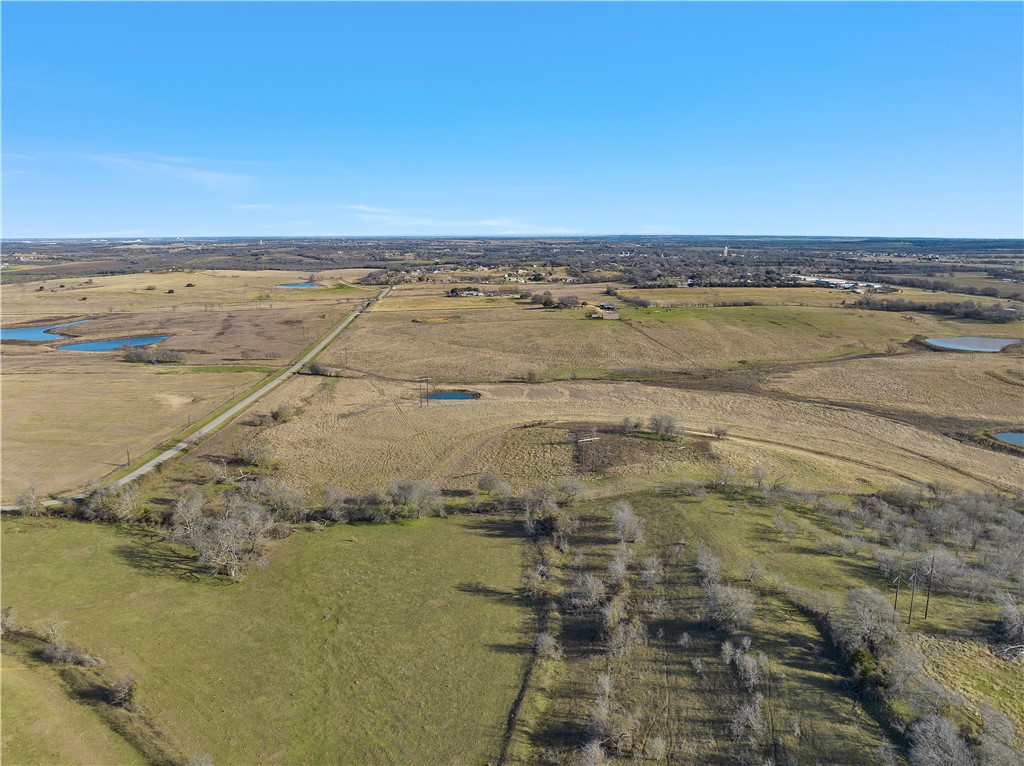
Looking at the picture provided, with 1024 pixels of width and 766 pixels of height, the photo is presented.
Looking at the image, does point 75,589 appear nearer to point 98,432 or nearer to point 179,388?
point 98,432

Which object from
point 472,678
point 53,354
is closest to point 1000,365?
point 472,678

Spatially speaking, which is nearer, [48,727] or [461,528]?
[48,727]

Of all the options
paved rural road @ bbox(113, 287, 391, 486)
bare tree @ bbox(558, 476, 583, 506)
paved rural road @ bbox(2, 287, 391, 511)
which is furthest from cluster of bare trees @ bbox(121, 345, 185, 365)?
bare tree @ bbox(558, 476, 583, 506)

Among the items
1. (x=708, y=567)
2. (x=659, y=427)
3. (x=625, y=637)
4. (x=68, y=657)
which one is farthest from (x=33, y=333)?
(x=708, y=567)

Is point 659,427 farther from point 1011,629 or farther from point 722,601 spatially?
point 1011,629

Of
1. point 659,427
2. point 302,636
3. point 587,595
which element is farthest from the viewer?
point 659,427
